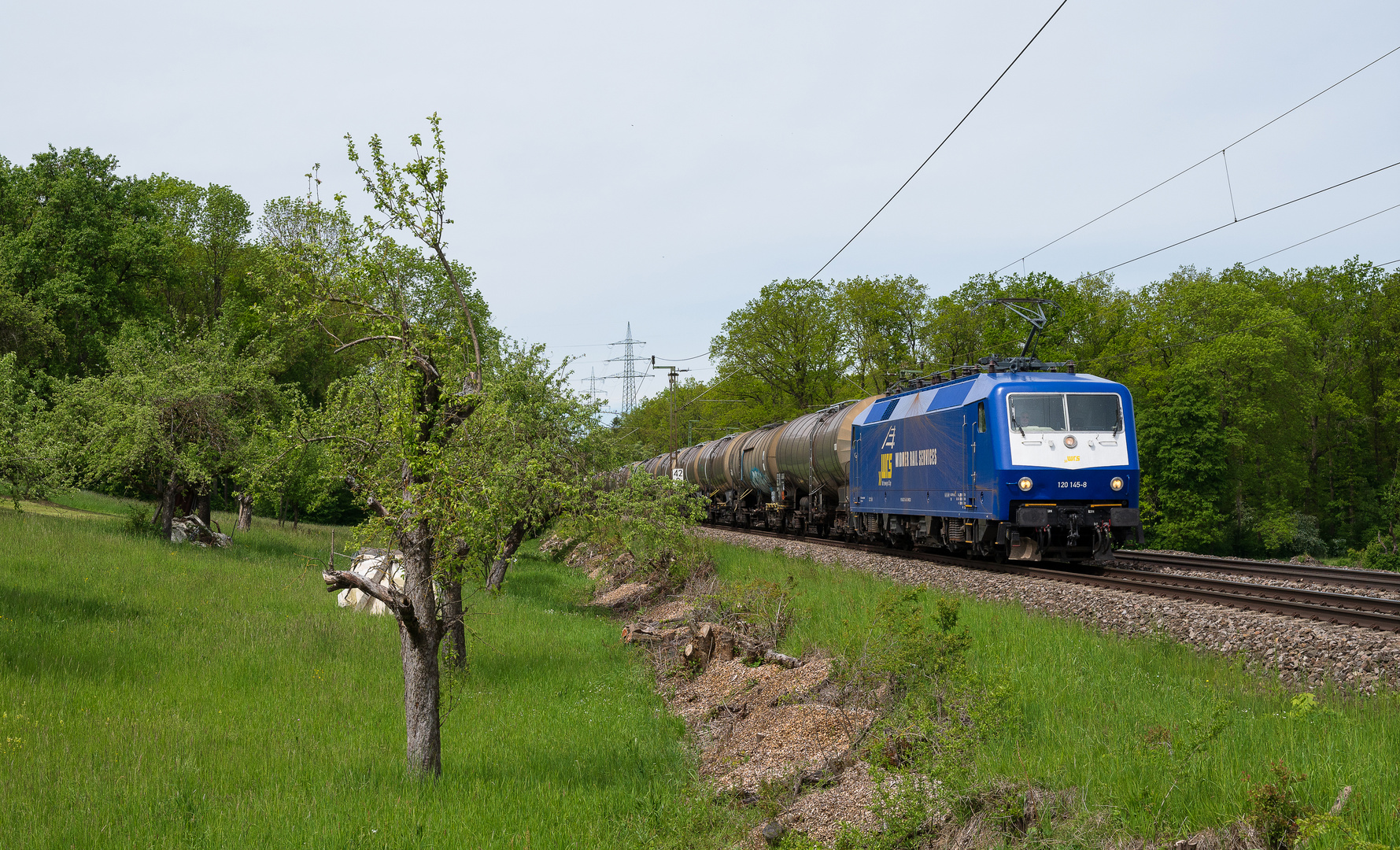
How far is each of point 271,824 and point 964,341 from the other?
4969 centimetres

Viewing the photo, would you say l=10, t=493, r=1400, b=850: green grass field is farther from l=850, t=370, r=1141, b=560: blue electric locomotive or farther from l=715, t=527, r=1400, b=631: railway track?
l=850, t=370, r=1141, b=560: blue electric locomotive

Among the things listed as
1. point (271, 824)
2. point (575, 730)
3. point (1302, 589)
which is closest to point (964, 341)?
point (1302, 589)

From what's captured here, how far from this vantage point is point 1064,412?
54.6 feet

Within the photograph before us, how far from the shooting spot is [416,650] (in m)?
7.81

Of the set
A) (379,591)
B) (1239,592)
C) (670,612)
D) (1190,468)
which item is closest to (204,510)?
(670,612)

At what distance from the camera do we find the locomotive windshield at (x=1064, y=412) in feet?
54.1

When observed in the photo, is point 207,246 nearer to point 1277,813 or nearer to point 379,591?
point 379,591

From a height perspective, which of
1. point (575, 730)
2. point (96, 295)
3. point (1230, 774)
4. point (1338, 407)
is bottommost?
point (575, 730)

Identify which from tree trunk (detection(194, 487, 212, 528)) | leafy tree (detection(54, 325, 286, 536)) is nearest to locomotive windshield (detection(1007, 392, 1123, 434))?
leafy tree (detection(54, 325, 286, 536))

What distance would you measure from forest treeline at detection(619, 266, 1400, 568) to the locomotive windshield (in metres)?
22.9

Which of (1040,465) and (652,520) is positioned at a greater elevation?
(1040,465)

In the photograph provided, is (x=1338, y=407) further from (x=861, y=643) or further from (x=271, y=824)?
(x=271, y=824)

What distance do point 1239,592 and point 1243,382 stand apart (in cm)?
3593

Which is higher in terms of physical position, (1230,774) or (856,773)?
(1230,774)
